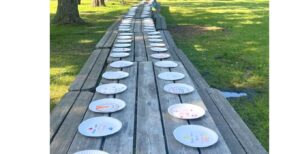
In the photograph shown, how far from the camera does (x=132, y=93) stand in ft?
9.52

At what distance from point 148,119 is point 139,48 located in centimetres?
281

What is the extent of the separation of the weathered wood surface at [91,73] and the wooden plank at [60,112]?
34cm

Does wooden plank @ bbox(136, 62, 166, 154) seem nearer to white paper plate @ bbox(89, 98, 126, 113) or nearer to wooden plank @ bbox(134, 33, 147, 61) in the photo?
white paper plate @ bbox(89, 98, 126, 113)

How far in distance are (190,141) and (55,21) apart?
10377 millimetres

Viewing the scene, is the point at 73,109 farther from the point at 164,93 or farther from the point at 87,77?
the point at 87,77

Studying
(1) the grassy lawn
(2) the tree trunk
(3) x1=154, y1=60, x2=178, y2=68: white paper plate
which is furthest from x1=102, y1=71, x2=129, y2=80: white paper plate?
(2) the tree trunk

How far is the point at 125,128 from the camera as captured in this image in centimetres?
221

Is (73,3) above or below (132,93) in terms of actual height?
above

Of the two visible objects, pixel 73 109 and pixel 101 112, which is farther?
pixel 73 109

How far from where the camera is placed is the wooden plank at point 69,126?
6.59 feet

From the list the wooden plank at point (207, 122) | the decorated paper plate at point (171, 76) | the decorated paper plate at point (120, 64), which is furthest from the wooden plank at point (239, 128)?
the decorated paper plate at point (120, 64)

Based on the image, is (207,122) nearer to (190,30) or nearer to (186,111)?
(186,111)
